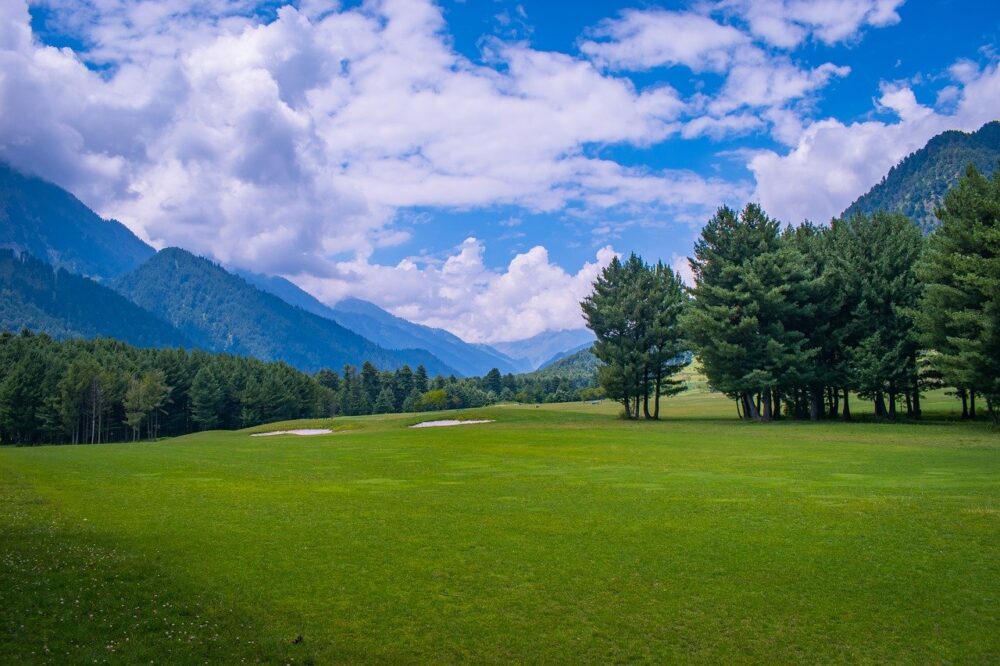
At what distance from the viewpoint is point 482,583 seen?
11461mm

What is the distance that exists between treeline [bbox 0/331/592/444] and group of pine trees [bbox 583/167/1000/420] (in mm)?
77107

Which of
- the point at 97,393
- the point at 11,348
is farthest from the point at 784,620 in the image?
the point at 11,348

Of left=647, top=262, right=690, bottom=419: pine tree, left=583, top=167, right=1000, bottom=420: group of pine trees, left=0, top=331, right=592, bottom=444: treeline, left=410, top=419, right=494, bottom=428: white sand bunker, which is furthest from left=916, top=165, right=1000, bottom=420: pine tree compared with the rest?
left=0, top=331, right=592, bottom=444: treeline

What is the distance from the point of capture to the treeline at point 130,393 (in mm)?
90688

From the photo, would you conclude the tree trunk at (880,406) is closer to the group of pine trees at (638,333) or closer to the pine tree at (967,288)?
the pine tree at (967,288)

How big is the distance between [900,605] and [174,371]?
124 metres

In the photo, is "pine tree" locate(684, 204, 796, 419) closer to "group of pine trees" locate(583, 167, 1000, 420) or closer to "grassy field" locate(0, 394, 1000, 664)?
"group of pine trees" locate(583, 167, 1000, 420)

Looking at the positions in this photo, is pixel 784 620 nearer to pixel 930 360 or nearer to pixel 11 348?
pixel 930 360

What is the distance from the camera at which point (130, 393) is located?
3602 inches

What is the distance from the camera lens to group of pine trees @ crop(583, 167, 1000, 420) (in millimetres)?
43219

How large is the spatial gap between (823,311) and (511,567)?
5327 centimetres

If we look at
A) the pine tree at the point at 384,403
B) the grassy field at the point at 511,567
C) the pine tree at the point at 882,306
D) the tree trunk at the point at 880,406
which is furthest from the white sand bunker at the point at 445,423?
the pine tree at the point at 384,403

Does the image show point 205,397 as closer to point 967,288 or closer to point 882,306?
point 882,306

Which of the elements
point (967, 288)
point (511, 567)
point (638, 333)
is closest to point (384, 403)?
point (638, 333)
